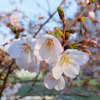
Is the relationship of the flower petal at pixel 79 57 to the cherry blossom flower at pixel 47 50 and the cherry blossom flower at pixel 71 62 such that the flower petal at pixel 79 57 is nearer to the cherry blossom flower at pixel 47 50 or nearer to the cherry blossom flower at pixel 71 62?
the cherry blossom flower at pixel 71 62

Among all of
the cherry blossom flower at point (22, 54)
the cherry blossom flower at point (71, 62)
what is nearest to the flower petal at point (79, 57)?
the cherry blossom flower at point (71, 62)

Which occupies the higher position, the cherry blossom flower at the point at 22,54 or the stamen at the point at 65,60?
the cherry blossom flower at the point at 22,54

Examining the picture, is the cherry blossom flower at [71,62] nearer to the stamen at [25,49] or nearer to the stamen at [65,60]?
the stamen at [65,60]

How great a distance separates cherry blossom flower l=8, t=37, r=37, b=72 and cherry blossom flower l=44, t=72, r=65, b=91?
0.17 metres

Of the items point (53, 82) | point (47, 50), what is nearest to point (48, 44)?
point (47, 50)

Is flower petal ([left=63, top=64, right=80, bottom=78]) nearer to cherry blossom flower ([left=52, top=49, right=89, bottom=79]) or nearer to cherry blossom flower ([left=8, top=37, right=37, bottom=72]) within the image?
cherry blossom flower ([left=52, top=49, right=89, bottom=79])

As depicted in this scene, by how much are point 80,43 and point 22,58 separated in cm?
45

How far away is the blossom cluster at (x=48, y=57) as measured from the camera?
2.36 feet

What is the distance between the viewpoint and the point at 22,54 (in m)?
0.83

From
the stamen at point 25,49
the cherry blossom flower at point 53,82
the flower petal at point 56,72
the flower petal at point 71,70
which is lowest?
the cherry blossom flower at point 53,82

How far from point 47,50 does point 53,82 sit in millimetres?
280

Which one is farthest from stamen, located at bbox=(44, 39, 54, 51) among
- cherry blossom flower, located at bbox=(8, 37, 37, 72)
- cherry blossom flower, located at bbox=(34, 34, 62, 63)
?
cherry blossom flower, located at bbox=(8, 37, 37, 72)

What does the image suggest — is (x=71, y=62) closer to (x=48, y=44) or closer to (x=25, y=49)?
(x=48, y=44)

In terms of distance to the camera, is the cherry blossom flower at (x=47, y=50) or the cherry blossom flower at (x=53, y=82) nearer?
the cherry blossom flower at (x=47, y=50)
